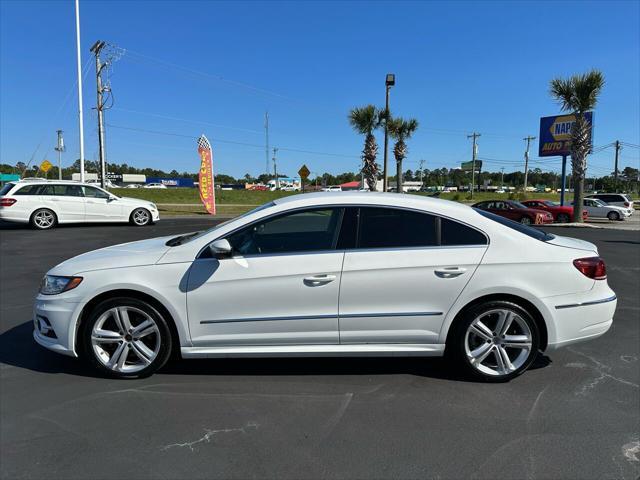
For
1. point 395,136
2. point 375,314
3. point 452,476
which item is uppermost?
point 395,136

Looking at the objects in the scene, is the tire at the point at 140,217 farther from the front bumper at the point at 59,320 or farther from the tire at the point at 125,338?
the tire at the point at 125,338

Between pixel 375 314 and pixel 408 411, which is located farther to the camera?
pixel 375 314

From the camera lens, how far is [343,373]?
396 centimetres

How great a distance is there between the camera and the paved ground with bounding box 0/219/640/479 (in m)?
2.69

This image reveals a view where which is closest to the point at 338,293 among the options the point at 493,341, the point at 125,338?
the point at 493,341

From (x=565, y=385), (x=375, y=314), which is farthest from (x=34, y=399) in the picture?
(x=565, y=385)

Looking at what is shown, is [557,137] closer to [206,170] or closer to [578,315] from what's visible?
[206,170]

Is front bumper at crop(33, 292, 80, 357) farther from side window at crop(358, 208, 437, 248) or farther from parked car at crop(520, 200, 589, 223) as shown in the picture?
parked car at crop(520, 200, 589, 223)

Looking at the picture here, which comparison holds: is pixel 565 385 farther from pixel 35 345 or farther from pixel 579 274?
pixel 35 345

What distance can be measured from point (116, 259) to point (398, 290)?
2.23m

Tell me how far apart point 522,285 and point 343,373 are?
161cm

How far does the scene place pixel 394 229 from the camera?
3.75 meters

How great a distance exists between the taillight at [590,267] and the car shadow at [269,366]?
37.9 inches

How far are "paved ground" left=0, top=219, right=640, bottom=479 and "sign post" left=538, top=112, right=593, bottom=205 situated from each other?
2942 cm
